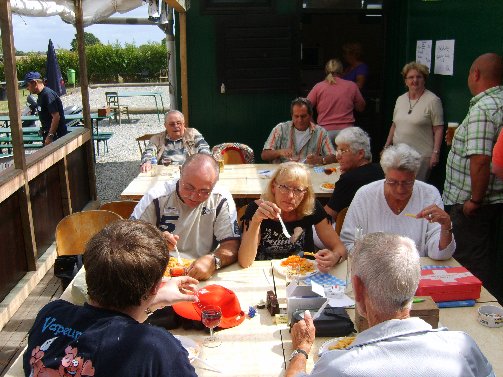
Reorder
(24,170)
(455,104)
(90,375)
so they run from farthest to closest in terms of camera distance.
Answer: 1. (455,104)
2. (24,170)
3. (90,375)

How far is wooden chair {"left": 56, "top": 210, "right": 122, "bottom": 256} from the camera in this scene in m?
3.52

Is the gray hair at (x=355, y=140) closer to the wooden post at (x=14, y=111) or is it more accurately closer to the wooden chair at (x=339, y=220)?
the wooden chair at (x=339, y=220)

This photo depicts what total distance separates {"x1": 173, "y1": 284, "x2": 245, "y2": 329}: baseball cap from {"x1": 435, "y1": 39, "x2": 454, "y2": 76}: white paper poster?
3.78 m

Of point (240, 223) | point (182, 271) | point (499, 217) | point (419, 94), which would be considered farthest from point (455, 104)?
point (182, 271)

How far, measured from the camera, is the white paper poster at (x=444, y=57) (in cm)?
515

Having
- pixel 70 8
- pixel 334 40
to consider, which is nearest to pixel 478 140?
pixel 70 8

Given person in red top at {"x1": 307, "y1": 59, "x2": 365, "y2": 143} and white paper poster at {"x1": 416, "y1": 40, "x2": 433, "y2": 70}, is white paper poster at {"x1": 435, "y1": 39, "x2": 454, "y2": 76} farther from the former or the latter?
person in red top at {"x1": 307, "y1": 59, "x2": 365, "y2": 143}

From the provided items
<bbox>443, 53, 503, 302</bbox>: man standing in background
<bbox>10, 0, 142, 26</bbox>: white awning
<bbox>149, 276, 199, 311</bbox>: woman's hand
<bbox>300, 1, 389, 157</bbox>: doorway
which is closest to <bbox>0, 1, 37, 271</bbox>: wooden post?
<bbox>10, 0, 142, 26</bbox>: white awning

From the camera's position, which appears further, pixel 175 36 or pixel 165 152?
pixel 175 36

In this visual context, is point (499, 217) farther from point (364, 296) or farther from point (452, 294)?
point (364, 296)

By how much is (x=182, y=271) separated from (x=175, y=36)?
5.41 meters

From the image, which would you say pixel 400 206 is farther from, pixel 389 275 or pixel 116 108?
pixel 116 108

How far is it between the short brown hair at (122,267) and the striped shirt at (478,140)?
2.63 m

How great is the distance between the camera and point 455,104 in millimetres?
5090
